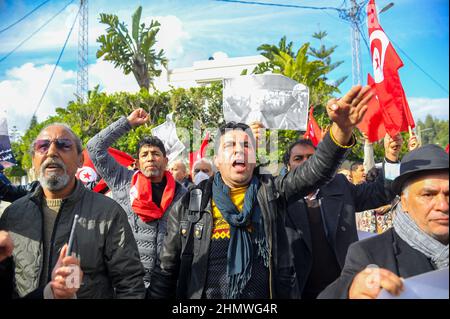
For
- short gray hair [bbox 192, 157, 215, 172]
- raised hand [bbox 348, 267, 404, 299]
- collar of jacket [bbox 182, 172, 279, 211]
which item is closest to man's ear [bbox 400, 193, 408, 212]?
raised hand [bbox 348, 267, 404, 299]

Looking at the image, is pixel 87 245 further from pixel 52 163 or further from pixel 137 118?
pixel 137 118

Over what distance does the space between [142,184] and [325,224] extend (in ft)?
5.04

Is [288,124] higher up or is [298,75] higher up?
[298,75]

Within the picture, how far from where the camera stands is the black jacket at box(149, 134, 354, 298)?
215 centimetres

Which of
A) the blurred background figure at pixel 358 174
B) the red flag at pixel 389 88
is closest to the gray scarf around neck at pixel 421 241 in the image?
the red flag at pixel 389 88

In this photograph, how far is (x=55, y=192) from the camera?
2.42 metres

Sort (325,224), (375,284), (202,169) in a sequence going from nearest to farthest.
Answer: (375,284) < (325,224) < (202,169)

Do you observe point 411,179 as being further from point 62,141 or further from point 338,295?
point 62,141

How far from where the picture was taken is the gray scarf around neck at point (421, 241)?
5.57 ft

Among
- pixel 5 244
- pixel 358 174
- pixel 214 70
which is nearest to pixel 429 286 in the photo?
pixel 5 244

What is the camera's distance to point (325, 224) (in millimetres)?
2877

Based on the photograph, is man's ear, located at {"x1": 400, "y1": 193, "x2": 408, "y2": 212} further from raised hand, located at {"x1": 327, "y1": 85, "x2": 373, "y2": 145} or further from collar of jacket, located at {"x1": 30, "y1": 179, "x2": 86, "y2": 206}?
collar of jacket, located at {"x1": 30, "y1": 179, "x2": 86, "y2": 206}
